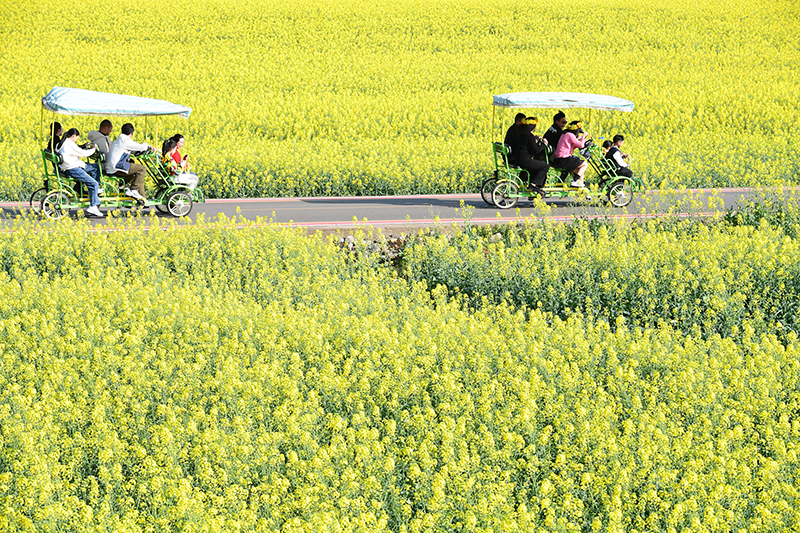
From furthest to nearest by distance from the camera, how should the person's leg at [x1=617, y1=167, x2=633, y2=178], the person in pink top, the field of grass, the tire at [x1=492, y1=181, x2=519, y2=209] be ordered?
the person's leg at [x1=617, y1=167, x2=633, y2=178] → the tire at [x1=492, y1=181, x2=519, y2=209] → the person in pink top → the field of grass

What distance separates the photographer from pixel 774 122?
2731 centimetres

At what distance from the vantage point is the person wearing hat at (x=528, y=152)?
1540 cm

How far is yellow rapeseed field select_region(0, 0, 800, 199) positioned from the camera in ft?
63.5

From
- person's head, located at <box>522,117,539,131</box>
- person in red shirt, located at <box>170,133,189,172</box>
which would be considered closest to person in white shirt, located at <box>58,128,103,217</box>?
person in red shirt, located at <box>170,133,189,172</box>

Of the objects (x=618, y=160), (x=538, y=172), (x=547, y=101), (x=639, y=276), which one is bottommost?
(x=639, y=276)

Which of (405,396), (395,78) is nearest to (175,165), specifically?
(405,396)

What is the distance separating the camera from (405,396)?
24.2 ft

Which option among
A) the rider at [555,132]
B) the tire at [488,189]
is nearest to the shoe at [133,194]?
the tire at [488,189]

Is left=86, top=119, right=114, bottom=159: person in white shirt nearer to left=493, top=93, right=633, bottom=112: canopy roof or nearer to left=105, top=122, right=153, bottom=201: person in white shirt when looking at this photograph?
left=105, top=122, right=153, bottom=201: person in white shirt

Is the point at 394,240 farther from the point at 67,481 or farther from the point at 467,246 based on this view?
the point at 67,481

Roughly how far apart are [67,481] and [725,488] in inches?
183

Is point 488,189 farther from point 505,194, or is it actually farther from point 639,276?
point 639,276

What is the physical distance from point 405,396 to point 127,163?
9.48 m

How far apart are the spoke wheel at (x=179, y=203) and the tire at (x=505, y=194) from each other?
582cm
